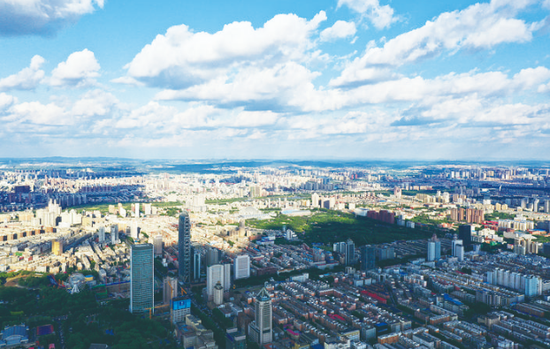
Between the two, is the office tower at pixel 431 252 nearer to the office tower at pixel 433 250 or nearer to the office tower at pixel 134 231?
the office tower at pixel 433 250

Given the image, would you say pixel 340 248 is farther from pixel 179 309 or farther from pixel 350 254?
pixel 179 309

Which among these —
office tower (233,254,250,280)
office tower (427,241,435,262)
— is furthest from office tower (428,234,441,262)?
office tower (233,254,250,280)

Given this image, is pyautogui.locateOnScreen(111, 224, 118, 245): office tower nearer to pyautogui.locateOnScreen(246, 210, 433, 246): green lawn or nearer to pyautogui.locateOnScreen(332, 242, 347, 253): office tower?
pyautogui.locateOnScreen(246, 210, 433, 246): green lawn

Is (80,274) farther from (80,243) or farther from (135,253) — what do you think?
(80,243)

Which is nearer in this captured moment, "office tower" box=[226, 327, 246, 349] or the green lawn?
"office tower" box=[226, 327, 246, 349]

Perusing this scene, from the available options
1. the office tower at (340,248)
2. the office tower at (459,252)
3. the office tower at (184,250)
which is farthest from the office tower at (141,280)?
the office tower at (459,252)

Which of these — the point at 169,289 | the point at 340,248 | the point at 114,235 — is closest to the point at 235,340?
the point at 169,289
